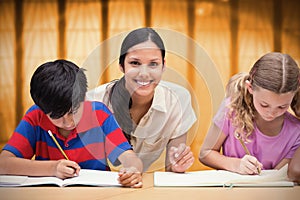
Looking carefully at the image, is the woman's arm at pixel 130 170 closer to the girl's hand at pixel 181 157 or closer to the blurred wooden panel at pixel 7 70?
the girl's hand at pixel 181 157

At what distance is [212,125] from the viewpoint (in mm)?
1461

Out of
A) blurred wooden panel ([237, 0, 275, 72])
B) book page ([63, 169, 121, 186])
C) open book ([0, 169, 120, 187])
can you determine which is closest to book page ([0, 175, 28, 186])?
open book ([0, 169, 120, 187])

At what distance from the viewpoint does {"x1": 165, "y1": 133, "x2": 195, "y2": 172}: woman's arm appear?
136 cm

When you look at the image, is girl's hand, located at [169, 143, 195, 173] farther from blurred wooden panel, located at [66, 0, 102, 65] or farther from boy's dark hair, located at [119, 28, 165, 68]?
blurred wooden panel, located at [66, 0, 102, 65]

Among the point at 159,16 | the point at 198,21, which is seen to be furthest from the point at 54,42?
the point at 198,21

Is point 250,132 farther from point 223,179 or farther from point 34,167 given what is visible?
point 34,167

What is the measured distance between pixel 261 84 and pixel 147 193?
41 centimetres

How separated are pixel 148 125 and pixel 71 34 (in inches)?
27.0

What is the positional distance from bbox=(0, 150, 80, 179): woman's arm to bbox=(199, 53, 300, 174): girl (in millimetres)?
404

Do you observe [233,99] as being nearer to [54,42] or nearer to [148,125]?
[148,125]

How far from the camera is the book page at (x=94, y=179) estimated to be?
1.26 meters

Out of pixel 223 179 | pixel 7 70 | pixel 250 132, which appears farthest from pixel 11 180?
pixel 7 70

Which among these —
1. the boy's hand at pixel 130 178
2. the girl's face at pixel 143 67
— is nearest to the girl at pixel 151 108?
the girl's face at pixel 143 67

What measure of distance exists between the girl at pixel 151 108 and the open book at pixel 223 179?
4cm
